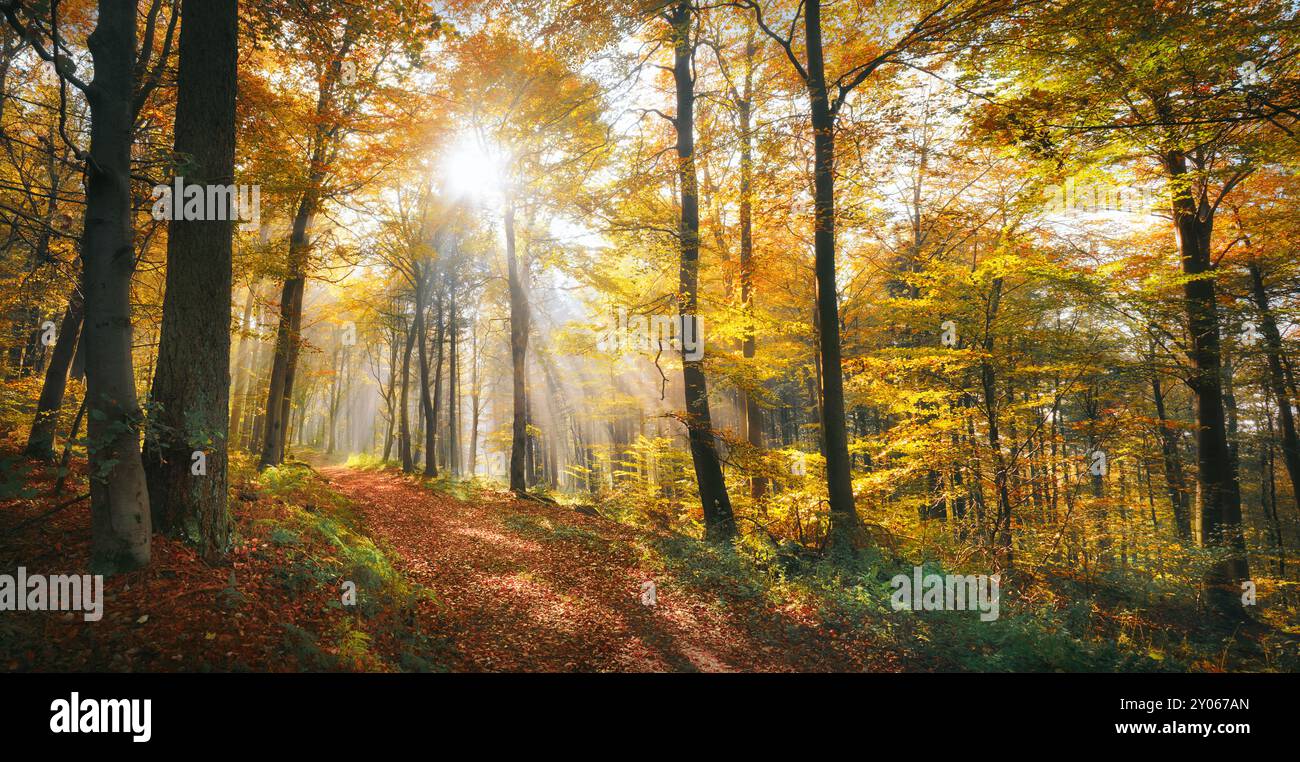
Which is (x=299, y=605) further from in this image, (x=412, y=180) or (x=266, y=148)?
(x=412, y=180)

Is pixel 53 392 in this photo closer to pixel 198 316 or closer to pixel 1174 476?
pixel 198 316

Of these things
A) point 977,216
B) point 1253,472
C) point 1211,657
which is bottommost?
point 1253,472

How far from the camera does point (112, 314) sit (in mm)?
4414

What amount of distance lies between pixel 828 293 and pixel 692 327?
9.64ft

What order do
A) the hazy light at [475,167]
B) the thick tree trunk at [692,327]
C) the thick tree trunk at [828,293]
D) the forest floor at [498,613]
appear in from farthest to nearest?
the hazy light at [475,167] < the thick tree trunk at [692,327] < the thick tree trunk at [828,293] < the forest floor at [498,613]

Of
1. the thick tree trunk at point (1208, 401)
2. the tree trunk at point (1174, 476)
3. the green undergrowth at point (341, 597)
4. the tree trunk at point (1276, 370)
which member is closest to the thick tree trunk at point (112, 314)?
the green undergrowth at point (341, 597)

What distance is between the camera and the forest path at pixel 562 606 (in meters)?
5.86

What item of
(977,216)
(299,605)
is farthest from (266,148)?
(977,216)

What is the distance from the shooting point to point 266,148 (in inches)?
407

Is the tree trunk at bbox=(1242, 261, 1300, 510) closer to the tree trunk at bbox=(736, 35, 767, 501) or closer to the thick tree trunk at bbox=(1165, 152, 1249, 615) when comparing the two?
the thick tree trunk at bbox=(1165, 152, 1249, 615)

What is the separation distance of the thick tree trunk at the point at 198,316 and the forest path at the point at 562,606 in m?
3.16

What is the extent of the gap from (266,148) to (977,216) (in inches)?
685

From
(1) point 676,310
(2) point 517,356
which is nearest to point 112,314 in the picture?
(1) point 676,310

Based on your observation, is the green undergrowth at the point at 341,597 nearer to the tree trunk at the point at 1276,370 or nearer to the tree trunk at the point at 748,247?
the tree trunk at the point at 748,247
